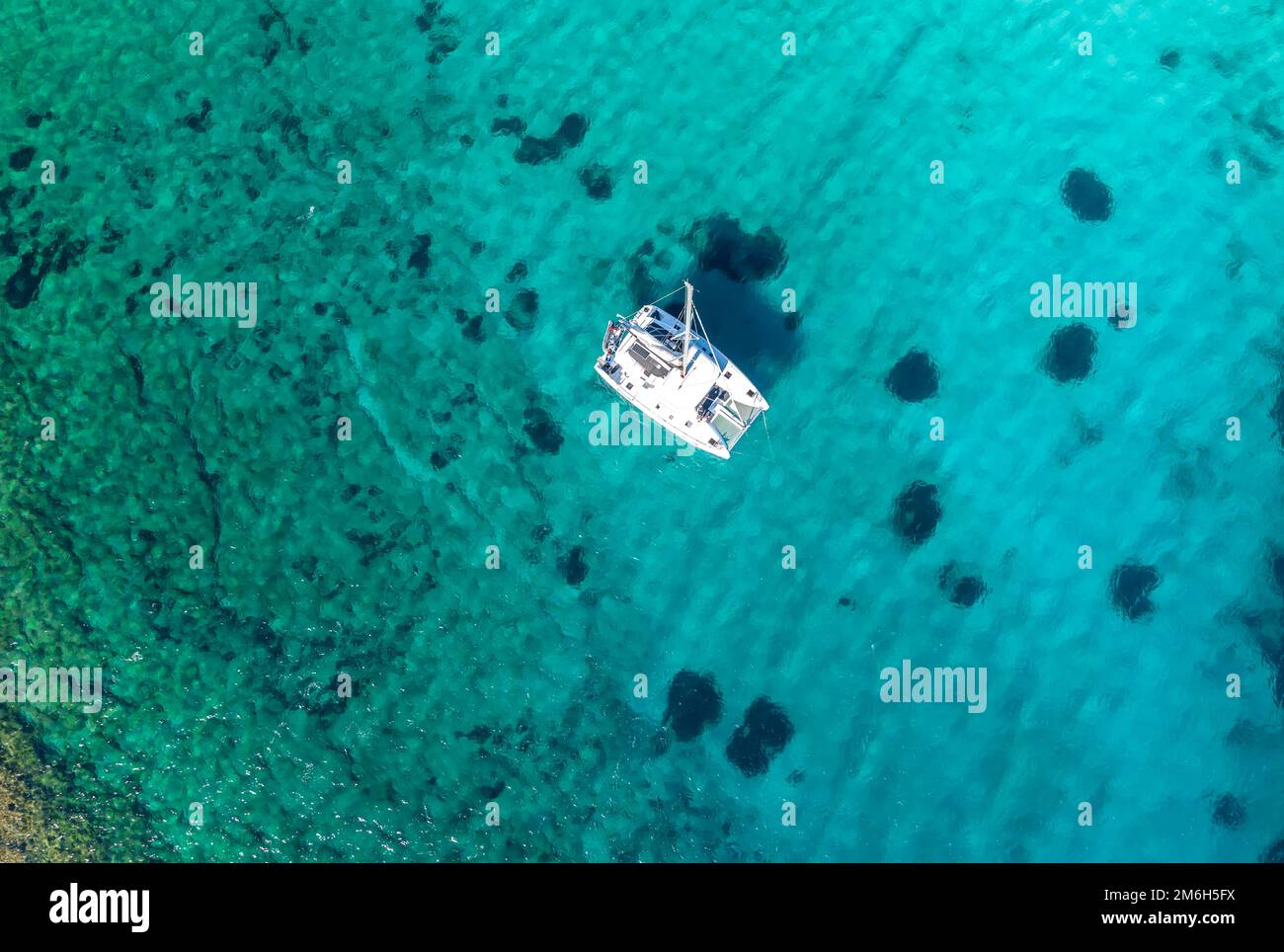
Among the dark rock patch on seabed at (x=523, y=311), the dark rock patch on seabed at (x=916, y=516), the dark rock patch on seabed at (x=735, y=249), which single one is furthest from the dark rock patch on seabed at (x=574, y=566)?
the dark rock patch on seabed at (x=735, y=249)

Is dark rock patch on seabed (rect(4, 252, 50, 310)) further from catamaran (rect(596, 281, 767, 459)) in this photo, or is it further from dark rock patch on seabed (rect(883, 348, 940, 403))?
dark rock patch on seabed (rect(883, 348, 940, 403))

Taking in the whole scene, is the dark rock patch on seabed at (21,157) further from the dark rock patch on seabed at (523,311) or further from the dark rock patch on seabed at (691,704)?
the dark rock patch on seabed at (691,704)

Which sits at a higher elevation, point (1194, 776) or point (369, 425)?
point (369, 425)

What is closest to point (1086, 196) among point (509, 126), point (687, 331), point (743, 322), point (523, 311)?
point (743, 322)

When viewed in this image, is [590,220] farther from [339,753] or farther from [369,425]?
[339,753]

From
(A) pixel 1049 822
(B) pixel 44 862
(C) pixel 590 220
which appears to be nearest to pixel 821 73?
(C) pixel 590 220

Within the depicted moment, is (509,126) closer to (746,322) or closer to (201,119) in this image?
(746,322)
